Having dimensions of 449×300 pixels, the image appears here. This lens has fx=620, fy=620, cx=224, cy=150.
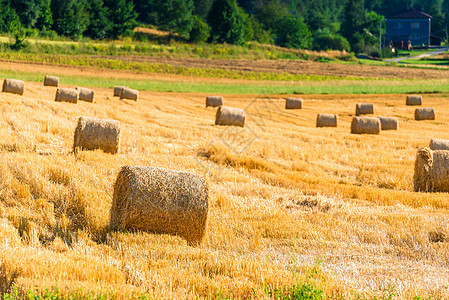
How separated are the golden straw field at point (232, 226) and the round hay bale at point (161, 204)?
6.2 inches

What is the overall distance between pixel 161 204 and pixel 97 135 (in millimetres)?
5611

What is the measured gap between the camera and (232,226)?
313 inches

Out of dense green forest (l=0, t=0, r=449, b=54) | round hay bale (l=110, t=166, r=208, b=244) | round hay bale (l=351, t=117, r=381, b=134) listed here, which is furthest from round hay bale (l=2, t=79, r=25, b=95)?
dense green forest (l=0, t=0, r=449, b=54)

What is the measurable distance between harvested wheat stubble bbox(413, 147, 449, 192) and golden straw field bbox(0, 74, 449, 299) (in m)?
0.49

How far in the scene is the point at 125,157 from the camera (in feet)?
41.1

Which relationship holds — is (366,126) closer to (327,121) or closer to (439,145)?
(327,121)

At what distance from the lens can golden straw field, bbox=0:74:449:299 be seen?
223 inches

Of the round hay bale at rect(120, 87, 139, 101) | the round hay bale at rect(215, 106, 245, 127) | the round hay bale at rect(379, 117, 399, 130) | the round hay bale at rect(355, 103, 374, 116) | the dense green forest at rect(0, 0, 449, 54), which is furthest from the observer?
the dense green forest at rect(0, 0, 449, 54)

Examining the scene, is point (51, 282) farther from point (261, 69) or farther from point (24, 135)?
point (261, 69)

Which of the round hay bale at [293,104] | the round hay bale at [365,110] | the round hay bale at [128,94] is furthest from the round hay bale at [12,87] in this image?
the round hay bale at [365,110]

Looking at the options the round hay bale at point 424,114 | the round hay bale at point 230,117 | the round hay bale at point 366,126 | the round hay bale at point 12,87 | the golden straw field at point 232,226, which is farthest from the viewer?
the round hay bale at point 424,114

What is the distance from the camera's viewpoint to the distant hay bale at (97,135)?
40.6 ft

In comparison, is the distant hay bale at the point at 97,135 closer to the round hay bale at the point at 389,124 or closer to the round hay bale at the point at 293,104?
the round hay bale at the point at 389,124

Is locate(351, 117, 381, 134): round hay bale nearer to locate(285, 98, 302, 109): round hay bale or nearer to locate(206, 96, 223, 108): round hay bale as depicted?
locate(285, 98, 302, 109): round hay bale
